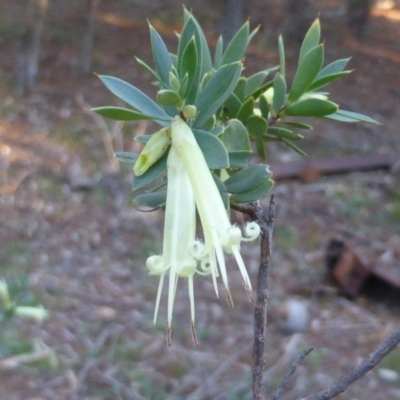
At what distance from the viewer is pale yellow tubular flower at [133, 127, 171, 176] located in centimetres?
48

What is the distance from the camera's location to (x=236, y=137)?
1.67 ft

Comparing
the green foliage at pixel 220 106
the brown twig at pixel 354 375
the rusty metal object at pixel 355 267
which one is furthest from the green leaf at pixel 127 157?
the rusty metal object at pixel 355 267

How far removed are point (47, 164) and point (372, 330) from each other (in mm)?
1841

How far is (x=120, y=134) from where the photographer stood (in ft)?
11.8

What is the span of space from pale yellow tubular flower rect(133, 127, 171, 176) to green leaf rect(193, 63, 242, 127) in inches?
1.3

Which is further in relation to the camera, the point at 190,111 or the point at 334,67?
the point at 334,67

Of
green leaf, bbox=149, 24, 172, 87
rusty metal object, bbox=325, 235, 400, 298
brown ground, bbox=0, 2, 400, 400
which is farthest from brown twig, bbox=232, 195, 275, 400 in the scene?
rusty metal object, bbox=325, 235, 400, 298

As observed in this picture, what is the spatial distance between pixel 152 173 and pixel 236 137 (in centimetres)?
7

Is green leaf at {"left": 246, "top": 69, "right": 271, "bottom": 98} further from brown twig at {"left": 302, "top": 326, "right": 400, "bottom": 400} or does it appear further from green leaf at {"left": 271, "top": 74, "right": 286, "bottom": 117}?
brown twig at {"left": 302, "top": 326, "right": 400, "bottom": 400}

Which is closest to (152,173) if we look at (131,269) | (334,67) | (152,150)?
(152,150)

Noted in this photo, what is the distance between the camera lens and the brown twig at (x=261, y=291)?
50cm

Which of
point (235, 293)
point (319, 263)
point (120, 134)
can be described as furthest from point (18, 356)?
point (120, 134)

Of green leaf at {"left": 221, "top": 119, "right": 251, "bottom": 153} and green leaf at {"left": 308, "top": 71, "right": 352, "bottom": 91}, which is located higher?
green leaf at {"left": 308, "top": 71, "right": 352, "bottom": 91}

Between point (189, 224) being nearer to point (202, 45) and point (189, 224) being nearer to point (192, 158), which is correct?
point (192, 158)
